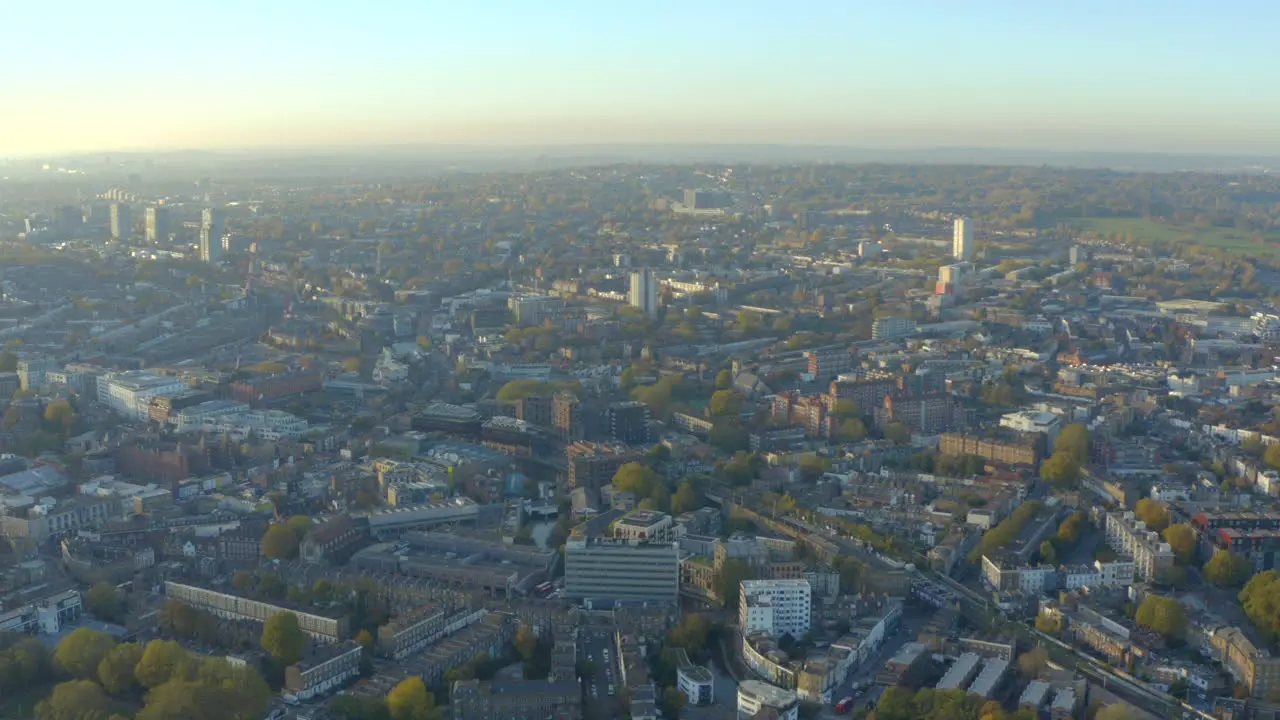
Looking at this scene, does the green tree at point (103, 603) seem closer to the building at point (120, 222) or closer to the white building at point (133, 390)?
the white building at point (133, 390)

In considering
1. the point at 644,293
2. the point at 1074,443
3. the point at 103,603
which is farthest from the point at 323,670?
the point at 644,293

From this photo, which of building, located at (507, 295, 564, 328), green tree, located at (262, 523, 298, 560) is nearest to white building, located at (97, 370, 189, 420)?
green tree, located at (262, 523, 298, 560)

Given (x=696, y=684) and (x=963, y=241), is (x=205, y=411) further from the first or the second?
(x=963, y=241)

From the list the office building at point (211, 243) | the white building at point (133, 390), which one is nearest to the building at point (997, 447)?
the white building at point (133, 390)

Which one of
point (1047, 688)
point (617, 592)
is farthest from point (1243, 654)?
point (617, 592)

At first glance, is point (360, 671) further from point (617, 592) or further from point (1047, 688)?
point (1047, 688)

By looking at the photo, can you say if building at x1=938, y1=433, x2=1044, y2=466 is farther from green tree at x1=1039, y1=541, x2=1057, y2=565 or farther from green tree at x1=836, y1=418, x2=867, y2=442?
green tree at x1=1039, y1=541, x2=1057, y2=565
